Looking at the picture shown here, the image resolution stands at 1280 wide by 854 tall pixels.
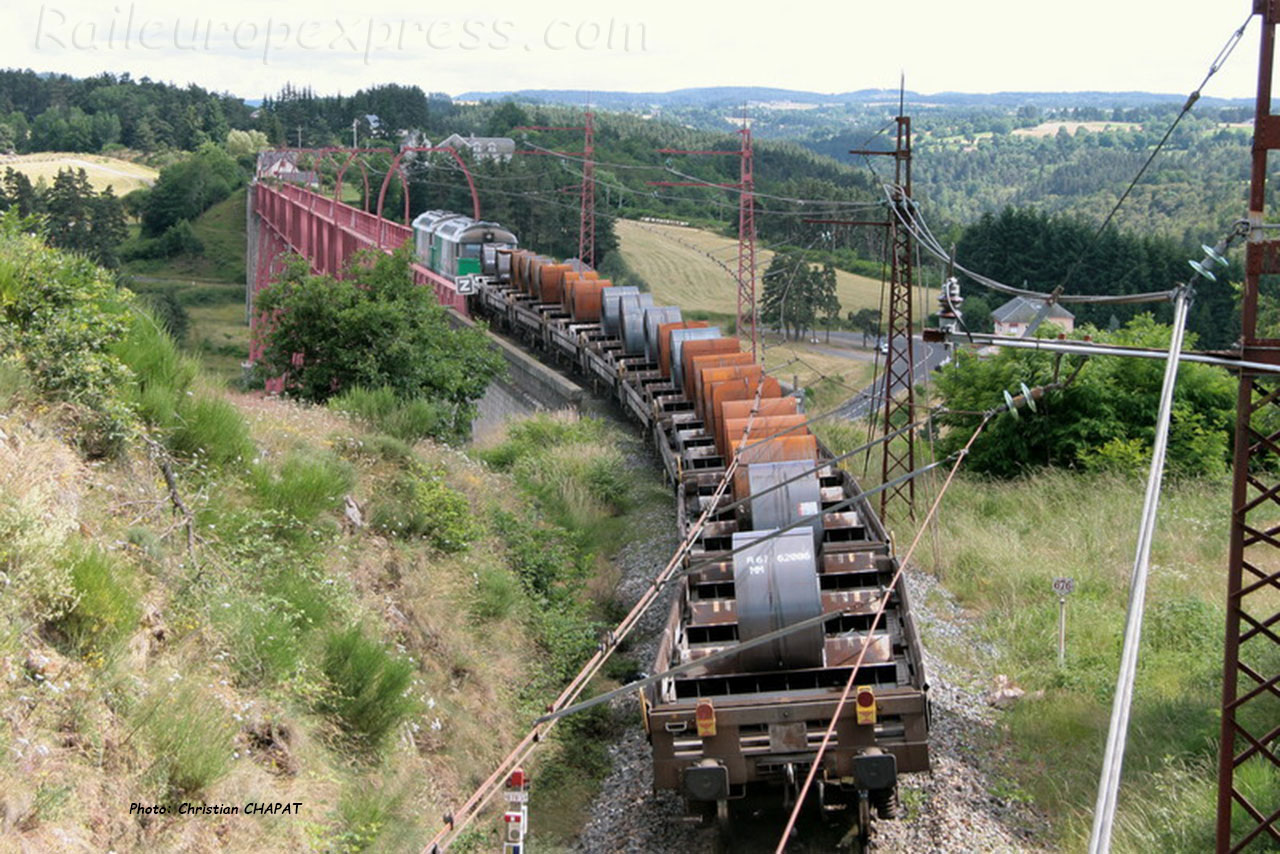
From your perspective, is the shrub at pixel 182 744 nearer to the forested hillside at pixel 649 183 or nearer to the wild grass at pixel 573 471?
the wild grass at pixel 573 471

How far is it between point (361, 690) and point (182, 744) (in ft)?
8.24

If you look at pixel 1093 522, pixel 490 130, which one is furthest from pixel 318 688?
pixel 490 130

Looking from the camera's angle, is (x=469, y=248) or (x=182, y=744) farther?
(x=469, y=248)

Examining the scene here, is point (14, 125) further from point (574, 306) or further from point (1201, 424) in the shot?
point (1201, 424)

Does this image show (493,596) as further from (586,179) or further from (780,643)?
(586,179)

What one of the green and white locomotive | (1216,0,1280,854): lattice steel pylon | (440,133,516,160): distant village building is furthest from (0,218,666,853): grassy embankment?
(440,133,516,160): distant village building

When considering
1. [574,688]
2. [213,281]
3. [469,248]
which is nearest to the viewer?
[574,688]

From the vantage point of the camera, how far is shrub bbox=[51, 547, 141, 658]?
24.4ft

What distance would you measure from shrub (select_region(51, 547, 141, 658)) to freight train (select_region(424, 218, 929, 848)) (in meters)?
3.76

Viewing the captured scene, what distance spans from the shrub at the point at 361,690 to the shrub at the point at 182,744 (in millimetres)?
1829

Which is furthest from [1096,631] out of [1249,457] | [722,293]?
[722,293]

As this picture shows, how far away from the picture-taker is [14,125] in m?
109

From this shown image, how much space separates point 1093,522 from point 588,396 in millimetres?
11082

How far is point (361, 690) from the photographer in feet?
31.1
